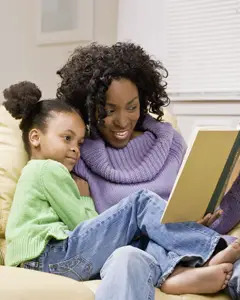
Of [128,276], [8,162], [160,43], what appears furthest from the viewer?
[160,43]

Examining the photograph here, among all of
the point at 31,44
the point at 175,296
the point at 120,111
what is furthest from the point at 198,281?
the point at 31,44

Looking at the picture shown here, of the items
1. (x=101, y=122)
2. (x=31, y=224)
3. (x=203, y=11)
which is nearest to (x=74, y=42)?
(x=203, y=11)

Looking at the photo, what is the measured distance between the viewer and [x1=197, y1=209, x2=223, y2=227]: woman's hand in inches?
62.3

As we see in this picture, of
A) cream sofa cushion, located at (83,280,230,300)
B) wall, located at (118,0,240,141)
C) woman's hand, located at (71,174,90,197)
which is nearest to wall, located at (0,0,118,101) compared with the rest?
wall, located at (118,0,240,141)

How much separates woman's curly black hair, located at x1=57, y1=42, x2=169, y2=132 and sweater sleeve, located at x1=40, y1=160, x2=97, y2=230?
305 mm

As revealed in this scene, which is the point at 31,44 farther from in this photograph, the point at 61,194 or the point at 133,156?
the point at 61,194

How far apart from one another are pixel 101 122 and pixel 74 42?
1114 mm

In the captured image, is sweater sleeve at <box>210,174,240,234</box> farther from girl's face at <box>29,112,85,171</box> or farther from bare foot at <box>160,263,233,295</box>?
girl's face at <box>29,112,85,171</box>

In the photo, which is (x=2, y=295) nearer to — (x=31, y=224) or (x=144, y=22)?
(x=31, y=224)

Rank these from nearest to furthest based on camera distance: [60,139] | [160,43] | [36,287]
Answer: [36,287], [60,139], [160,43]

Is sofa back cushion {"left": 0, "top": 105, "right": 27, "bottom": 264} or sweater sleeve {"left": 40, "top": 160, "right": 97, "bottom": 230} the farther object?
sofa back cushion {"left": 0, "top": 105, "right": 27, "bottom": 264}

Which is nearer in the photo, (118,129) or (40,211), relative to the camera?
(40,211)

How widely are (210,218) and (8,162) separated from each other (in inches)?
26.4

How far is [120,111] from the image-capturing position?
1894 mm
